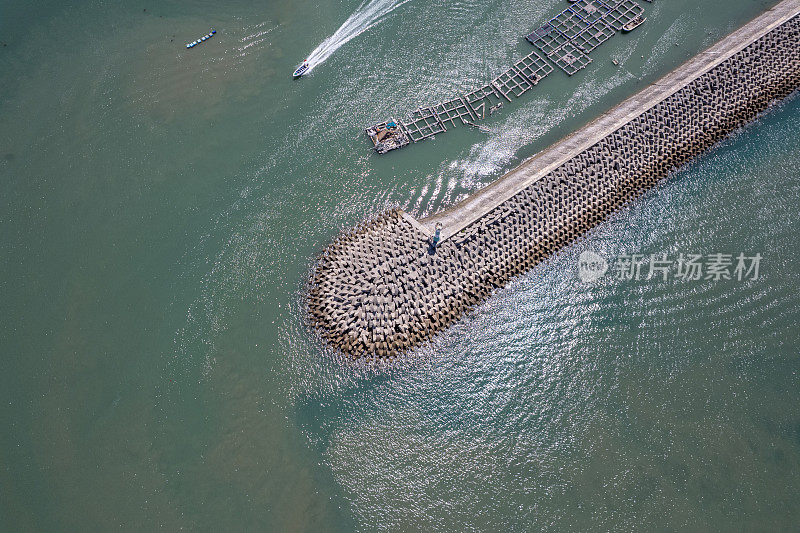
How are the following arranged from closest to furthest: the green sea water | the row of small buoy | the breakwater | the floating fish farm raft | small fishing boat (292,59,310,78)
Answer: the green sea water → the breakwater → the floating fish farm raft → small fishing boat (292,59,310,78) → the row of small buoy

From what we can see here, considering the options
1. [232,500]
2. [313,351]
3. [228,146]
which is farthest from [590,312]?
[228,146]

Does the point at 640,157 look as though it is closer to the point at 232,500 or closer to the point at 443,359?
the point at 443,359

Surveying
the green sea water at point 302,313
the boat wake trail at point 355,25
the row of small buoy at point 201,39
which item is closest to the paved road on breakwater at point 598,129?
the green sea water at point 302,313
